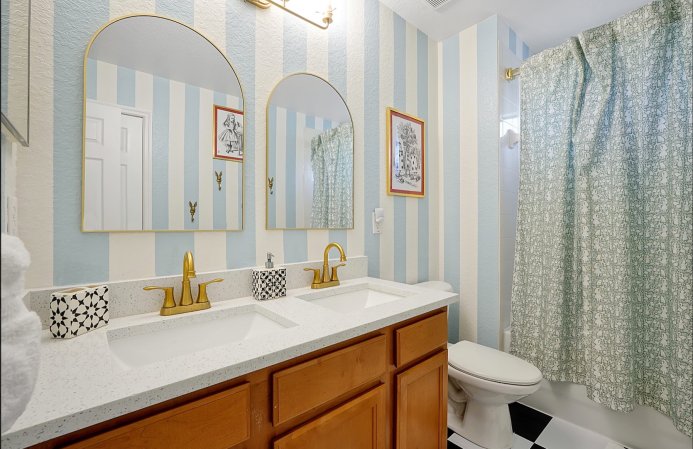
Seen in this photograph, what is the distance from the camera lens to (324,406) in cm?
86

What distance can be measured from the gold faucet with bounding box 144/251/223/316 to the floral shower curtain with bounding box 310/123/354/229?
0.59 meters

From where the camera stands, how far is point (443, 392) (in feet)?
4.21

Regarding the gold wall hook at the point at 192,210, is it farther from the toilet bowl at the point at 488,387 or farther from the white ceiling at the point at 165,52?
the toilet bowl at the point at 488,387

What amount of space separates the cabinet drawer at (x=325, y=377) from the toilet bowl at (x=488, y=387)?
2.37 ft

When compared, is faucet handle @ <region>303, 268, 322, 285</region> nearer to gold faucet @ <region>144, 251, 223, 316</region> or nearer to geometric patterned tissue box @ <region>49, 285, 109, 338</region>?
gold faucet @ <region>144, 251, 223, 316</region>

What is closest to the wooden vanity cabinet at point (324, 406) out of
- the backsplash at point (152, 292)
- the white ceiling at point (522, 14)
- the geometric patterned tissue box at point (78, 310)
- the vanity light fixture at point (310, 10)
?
the geometric patterned tissue box at point (78, 310)

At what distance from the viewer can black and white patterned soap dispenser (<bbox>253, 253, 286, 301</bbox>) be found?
118cm

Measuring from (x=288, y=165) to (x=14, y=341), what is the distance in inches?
44.0

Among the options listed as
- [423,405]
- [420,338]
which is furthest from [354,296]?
[423,405]

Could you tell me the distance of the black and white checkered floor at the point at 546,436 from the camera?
61.5 inches

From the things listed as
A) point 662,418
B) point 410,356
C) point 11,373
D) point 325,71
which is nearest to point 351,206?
point 325,71

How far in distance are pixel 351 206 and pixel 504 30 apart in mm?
1612

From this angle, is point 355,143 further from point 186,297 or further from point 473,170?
point 186,297

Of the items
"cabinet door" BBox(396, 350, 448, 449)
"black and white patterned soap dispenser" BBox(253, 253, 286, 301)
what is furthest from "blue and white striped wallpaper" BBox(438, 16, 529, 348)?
"black and white patterned soap dispenser" BBox(253, 253, 286, 301)
